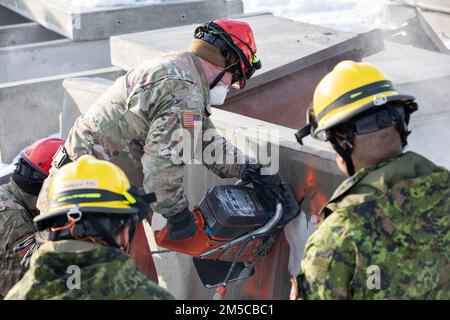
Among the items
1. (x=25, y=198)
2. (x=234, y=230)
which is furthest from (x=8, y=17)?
(x=234, y=230)

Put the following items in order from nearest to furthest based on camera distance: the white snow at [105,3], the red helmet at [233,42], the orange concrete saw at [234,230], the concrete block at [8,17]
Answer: the orange concrete saw at [234,230] → the red helmet at [233,42] → the white snow at [105,3] → the concrete block at [8,17]

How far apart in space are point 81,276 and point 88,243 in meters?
0.12

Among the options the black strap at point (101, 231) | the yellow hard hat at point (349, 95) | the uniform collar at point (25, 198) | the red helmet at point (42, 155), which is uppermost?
the yellow hard hat at point (349, 95)

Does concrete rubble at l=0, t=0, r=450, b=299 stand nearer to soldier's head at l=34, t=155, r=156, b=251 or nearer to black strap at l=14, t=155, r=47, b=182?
black strap at l=14, t=155, r=47, b=182

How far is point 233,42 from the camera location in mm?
4145

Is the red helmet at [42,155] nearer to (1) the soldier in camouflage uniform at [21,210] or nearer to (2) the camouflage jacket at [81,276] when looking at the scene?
(1) the soldier in camouflage uniform at [21,210]

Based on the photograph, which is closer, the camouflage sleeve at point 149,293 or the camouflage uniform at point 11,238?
the camouflage sleeve at point 149,293

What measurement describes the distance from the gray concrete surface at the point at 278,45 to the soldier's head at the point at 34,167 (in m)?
2.02

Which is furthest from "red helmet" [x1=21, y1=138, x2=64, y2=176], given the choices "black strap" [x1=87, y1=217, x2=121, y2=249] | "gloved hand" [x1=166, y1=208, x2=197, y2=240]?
"black strap" [x1=87, y1=217, x2=121, y2=249]

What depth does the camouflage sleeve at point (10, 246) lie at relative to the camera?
395 cm

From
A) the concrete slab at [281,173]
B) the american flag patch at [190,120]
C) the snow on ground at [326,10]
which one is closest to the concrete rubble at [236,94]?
the concrete slab at [281,173]

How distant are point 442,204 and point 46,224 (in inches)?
56.1

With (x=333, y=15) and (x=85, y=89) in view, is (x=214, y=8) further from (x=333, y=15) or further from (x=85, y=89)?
(x=333, y=15)
